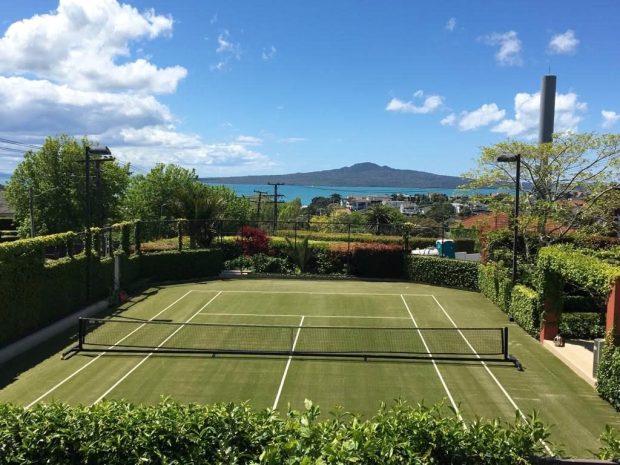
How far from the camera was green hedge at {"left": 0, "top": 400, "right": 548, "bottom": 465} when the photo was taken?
554 cm

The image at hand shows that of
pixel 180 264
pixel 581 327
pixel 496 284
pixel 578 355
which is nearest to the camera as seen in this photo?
pixel 578 355

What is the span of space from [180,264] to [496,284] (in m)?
18.4

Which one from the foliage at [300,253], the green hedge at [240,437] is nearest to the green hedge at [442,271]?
the foliage at [300,253]

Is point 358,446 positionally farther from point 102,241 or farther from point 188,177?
point 188,177

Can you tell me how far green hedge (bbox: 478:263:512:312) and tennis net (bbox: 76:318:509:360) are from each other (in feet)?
14.5

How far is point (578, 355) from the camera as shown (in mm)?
18000

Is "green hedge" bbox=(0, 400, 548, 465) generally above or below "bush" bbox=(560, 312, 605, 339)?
above

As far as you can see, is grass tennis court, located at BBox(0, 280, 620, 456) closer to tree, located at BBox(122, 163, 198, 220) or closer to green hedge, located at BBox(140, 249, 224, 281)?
green hedge, located at BBox(140, 249, 224, 281)

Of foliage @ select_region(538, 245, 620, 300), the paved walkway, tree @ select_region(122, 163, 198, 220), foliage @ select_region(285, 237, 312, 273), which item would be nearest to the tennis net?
the paved walkway

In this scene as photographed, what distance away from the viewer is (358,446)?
541cm

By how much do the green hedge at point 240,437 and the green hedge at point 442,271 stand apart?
84.5ft

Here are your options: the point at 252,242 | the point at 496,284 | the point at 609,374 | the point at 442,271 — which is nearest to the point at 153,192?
the point at 252,242

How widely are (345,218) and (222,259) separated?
3581 cm

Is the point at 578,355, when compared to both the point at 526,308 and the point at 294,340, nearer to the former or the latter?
the point at 526,308
